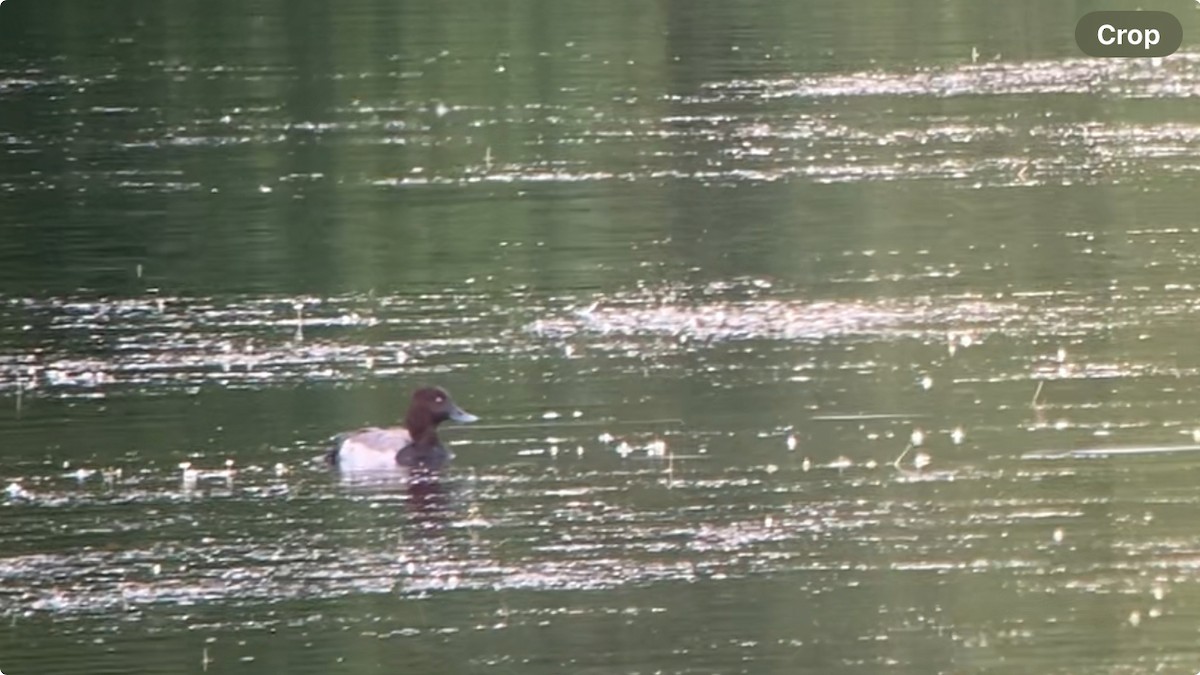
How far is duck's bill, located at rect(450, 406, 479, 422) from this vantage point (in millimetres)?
11156

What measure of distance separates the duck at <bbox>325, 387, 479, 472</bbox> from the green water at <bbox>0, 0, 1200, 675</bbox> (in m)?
0.13

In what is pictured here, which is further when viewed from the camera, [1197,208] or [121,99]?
[121,99]

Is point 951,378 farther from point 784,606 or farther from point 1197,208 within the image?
point 1197,208

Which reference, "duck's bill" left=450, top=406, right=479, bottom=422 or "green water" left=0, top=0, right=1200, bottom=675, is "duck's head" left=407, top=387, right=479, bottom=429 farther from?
"green water" left=0, top=0, right=1200, bottom=675

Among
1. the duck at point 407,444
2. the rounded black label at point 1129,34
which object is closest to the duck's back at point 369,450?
the duck at point 407,444

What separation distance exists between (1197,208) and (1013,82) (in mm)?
6328

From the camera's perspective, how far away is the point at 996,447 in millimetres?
10602

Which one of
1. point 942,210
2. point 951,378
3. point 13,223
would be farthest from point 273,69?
point 951,378

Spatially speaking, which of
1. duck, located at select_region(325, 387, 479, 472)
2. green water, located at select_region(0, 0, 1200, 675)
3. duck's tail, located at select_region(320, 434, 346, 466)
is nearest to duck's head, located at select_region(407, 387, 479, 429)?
duck, located at select_region(325, 387, 479, 472)

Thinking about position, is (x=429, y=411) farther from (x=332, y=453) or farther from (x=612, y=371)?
(x=612, y=371)

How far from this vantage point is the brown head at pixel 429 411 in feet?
36.0

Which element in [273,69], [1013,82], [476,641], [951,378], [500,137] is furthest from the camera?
[273,69]

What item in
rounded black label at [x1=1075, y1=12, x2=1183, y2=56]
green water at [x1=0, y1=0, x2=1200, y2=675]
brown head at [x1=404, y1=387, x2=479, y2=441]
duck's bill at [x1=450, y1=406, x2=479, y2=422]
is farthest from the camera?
duck's bill at [x1=450, y1=406, x2=479, y2=422]

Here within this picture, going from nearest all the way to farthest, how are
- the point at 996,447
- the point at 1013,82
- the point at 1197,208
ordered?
the point at 996,447, the point at 1197,208, the point at 1013,82
